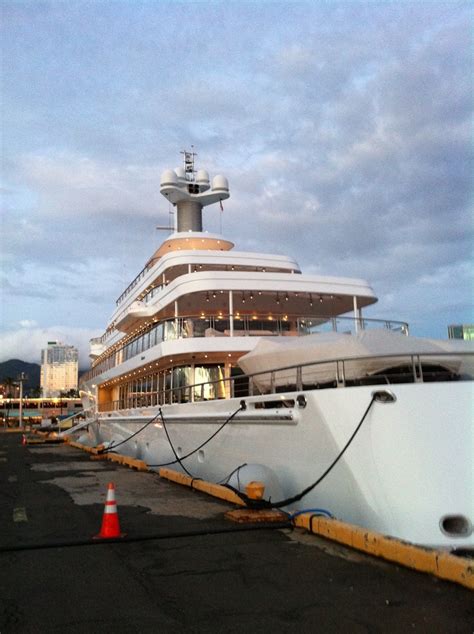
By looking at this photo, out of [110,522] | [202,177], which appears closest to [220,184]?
[202,177]

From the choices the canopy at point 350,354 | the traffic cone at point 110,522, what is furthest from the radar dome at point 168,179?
the traffic cone at point 110,522

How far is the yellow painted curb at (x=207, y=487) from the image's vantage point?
877 centimetres

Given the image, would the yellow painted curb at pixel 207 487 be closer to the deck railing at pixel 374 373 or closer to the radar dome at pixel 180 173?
the deck railing at pixel 374 373

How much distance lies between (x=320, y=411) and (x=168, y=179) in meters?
20.3

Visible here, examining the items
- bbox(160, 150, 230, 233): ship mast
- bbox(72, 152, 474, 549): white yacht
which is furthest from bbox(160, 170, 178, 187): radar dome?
bbox(72, 152, 474, 549): white yacht

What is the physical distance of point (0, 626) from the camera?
4055 millimetres

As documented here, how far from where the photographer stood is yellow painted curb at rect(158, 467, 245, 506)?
28.8ft

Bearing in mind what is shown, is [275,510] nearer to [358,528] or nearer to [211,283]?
[358,528]

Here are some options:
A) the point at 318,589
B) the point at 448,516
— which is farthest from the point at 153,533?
the point at 448,516

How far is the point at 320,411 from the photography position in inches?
279

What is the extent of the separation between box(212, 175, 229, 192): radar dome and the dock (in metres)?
19.6

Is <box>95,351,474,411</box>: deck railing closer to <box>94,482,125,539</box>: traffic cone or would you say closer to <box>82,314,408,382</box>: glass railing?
<box>94,482,125,539</box>: traffic cone

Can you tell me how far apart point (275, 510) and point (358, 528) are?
183cm

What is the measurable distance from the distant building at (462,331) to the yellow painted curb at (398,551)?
14.6 ft
